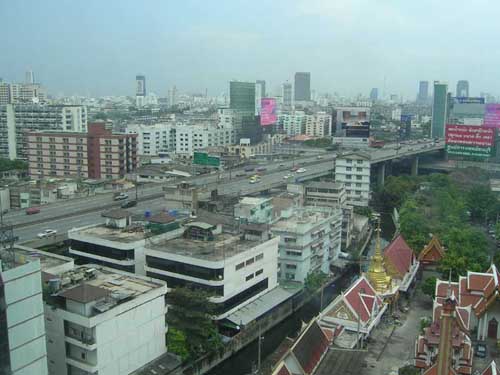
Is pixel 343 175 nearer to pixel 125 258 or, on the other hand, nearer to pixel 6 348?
pixel 125 258

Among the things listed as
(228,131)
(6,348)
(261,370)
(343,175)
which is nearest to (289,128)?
(228,131)

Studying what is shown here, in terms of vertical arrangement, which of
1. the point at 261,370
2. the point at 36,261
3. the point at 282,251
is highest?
the point at 36,261

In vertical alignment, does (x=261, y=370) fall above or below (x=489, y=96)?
below

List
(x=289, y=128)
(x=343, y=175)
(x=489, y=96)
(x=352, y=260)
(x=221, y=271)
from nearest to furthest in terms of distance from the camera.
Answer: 1. (x=221, y=271)
2. (x=352, y=260)
3. (x=343, y=175)
4. (x=289, y=128)
5. (x=489, y=96)

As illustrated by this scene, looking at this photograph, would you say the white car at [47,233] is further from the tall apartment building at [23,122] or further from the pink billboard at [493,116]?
the pink billboard at [493,116]

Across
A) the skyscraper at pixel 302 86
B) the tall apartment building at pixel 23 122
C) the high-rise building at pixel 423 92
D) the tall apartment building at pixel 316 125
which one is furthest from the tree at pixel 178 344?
the high-rise building at pixel 423 92

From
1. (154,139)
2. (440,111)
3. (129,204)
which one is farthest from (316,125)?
(129,204)

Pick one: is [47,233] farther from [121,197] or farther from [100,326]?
[100,326]
